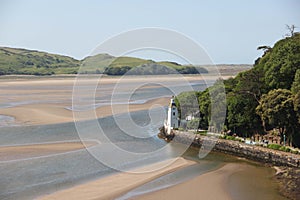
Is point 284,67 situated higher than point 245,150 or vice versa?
point 284,67

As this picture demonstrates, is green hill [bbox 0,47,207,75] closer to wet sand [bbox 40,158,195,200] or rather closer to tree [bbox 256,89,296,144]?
tree [bbox 256,89,296,144]

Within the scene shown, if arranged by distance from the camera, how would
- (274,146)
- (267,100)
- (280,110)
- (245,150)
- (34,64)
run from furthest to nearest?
(34,64) → (245,150) → (267,100) → (280,110) → (274,146)

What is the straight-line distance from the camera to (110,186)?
20641mm

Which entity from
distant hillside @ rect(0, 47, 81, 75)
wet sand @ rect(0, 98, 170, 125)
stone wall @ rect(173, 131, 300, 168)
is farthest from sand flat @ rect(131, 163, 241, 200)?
distant hillside @ rect(0, 47, 81, 75)

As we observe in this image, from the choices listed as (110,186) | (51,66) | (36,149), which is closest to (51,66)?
(51,66)

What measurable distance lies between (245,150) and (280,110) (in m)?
3.54

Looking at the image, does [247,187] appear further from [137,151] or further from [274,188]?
[137,151]

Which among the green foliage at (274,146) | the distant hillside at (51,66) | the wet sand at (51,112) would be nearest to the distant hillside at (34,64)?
the distant hillside at (51,66)

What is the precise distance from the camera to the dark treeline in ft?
86.7

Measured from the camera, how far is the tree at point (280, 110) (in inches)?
1028

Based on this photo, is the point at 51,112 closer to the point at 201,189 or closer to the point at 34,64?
the point at 201,189

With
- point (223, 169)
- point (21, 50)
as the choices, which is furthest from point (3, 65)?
point (223, 169)

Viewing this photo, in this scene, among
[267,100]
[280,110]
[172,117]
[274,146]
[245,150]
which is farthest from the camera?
[172,117]

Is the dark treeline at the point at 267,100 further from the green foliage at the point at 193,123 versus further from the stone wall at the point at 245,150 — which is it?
the stone wall at the point at 245,150
